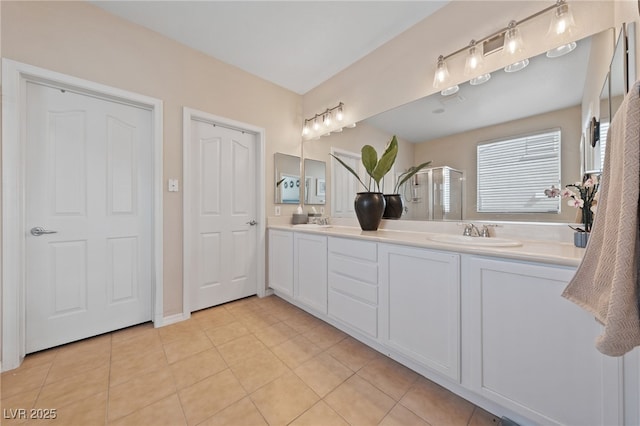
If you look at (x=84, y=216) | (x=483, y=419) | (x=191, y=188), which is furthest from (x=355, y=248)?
(x=84, y=216)

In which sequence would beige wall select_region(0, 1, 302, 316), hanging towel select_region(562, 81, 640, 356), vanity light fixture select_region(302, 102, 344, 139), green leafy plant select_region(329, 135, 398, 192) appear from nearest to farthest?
1. hanging towel select_region(562, 81, 640, 356)
2. beige wall select_region(0, 1, 302, 316)
3. green leafy plant select_region(329, 135, 398, 192)
4. vanity light fixture select_region(302, 102, 344, 139)

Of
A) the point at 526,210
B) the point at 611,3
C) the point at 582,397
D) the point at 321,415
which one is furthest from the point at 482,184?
the point at 321,415

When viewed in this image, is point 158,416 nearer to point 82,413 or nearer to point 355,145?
point 82,413

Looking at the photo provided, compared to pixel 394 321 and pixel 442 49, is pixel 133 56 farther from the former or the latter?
pixel 394 321

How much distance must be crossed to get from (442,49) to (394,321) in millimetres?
A: 1952

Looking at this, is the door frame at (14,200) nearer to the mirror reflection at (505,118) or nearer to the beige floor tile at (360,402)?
the beige floor tile at (360,402)

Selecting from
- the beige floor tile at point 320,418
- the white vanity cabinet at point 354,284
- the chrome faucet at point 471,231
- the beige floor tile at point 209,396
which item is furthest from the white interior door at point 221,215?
the chrome faucet at point 471,231

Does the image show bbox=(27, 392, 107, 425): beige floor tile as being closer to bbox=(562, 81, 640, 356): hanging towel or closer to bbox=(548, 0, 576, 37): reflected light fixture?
bbox=(562, 81, 640, 356): hanging towel

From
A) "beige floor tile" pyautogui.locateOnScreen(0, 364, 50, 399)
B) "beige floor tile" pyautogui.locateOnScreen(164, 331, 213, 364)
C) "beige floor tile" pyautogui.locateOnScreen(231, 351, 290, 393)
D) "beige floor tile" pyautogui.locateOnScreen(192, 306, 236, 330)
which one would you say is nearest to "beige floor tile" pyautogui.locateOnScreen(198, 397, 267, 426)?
"beige floor tile" pyautogui.locateOnScreen(231, 351, 290, 393)

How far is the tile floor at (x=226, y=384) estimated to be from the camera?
112 centimetres

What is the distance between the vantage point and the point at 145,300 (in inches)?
78.9

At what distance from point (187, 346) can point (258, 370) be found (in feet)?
2.08

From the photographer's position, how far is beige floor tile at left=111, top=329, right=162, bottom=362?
1593 millimetres

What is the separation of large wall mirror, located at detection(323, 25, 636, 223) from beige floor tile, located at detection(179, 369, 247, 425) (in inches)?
66.2
